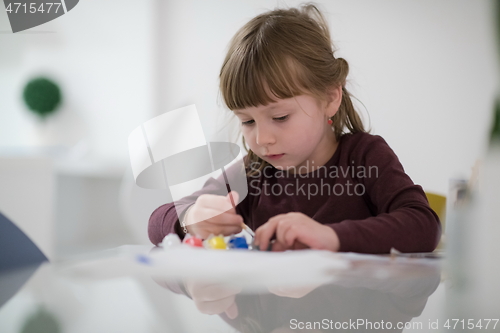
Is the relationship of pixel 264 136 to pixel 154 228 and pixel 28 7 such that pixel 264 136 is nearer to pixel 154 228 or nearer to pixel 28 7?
pixel 154 228

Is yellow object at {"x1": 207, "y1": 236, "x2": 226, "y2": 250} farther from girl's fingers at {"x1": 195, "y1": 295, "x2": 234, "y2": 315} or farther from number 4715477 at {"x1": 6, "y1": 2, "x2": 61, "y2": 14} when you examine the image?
number 4715477 at {"x1": 6, "y1": 2, "x2": 61, "y2": 14}

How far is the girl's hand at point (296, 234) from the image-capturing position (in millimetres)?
549

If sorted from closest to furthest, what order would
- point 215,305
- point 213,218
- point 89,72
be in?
1. point 215,305
2. point 213,218
3. point 89,72

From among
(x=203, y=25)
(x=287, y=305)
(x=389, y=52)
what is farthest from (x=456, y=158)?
(x=287, y=305)

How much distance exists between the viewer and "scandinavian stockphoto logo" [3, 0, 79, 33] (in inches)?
41.9

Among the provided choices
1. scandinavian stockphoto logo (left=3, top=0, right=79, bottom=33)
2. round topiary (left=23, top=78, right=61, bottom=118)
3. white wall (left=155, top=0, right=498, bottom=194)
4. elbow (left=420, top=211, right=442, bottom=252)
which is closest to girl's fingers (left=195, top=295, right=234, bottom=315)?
elbow (left=420, top=211, right=442, bottom=252)

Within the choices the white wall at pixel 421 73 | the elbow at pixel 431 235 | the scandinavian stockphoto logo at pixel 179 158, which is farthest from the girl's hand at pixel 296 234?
the white wall at pixel 421 73

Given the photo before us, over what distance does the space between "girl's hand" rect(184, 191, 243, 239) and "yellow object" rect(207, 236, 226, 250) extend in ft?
Result: 0.11

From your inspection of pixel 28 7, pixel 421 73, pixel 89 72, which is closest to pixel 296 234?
pixel 421 73

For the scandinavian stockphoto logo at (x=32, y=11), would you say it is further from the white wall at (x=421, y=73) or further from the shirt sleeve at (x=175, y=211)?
the shirt sleeve at (x=175, y=211)

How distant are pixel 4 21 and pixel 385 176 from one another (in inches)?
41.8

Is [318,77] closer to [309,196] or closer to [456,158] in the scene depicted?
[309,196]

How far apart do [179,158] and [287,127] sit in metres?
0.21

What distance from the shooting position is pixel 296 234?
548 millimetres
